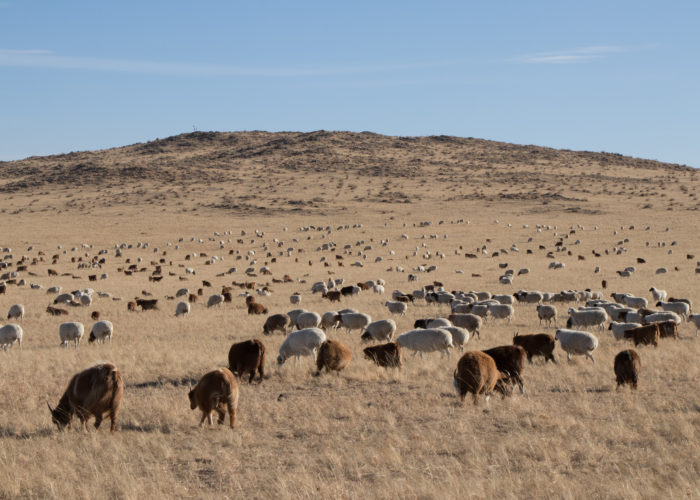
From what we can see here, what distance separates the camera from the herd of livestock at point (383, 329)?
10.1 m

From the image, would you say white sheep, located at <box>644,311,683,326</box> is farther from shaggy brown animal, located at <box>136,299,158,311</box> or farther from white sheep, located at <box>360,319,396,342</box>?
shaggy brown animal, located at <box>136,299,158,311</box>

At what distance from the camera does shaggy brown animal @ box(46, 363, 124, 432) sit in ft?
31.7

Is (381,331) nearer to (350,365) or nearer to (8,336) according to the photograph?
(350,365)

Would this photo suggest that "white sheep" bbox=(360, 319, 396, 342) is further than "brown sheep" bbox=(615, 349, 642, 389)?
Yes

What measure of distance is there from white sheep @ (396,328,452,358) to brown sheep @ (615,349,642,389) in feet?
14.7

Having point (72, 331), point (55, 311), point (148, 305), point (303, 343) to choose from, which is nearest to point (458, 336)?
point (303, 343)

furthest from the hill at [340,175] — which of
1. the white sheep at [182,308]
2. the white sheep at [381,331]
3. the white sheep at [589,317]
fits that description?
the white sheep at [381,331]

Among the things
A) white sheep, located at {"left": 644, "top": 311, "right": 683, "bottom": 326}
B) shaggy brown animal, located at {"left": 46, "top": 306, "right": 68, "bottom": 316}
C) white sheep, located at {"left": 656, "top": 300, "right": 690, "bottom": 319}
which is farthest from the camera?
shaggy brown animal, located at {"left": 46, "top": 306, "right": 68, "bottom": 316}

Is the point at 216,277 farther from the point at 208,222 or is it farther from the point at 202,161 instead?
the point at 202,161

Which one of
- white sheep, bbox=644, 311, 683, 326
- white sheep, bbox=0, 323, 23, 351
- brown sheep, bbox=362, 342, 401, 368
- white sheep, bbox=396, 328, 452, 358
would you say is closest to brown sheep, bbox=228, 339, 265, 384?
brown sheep, bbox=362, 342, 401, 368

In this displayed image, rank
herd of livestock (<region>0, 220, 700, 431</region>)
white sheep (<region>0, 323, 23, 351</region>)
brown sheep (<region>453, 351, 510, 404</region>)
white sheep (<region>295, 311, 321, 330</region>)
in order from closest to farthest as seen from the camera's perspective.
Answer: herd of livestock (<region>0, 220, 700, 431</region>), brown sheep (<region>453, 351, 510, 404</region>), white sheep (<region>0, 323, 23, 351</region>), white sheep (<region>295, 311, 321, 330</region>)

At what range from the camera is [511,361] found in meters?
12.8

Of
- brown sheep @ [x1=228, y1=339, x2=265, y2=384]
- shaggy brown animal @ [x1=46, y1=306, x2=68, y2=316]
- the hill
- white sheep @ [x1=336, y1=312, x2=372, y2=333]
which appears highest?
the hill

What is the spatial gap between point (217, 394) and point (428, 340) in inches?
293
